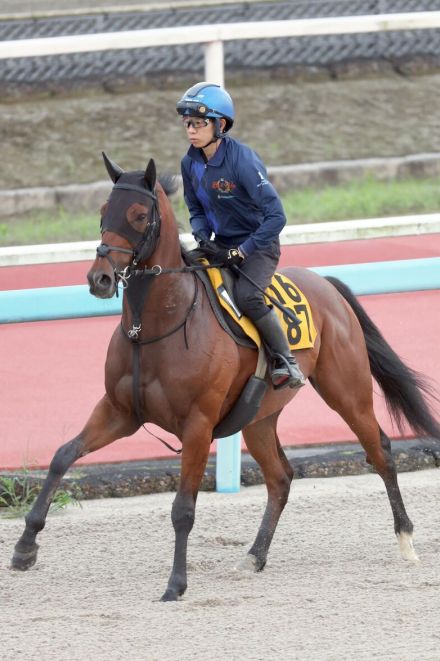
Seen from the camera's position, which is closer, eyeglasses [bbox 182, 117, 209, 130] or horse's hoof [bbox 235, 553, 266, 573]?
eyeglasses [bbox 182, 117, 209, 130]

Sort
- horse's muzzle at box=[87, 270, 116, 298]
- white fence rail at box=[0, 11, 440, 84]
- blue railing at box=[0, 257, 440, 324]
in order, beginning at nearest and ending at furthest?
horse's muzzle at box=[87, 270, 116, 298] < blue railing at box=[0, 257, 440, 324] < white fence rail at box=[0, 11, 440, 84]

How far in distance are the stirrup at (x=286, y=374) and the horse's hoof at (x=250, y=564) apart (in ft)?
2.55

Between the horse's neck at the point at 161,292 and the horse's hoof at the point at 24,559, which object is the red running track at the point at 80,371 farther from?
the horse's neck at the point at 161,292

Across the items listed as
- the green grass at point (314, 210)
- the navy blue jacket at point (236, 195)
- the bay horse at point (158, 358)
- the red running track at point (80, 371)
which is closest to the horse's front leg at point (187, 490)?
the bay horse at point (158, 358)

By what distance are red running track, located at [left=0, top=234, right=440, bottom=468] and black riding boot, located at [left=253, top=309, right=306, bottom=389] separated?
1.65 meters

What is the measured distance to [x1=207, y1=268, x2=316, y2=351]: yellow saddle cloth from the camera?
5.58 meters

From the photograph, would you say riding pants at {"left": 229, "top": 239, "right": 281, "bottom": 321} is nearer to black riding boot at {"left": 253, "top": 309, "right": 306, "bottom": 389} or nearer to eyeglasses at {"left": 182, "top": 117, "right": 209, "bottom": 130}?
black riding boot at {"left": 253, "top": 309, "right": 306, "bottom": 389}

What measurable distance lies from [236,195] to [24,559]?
1.74 m

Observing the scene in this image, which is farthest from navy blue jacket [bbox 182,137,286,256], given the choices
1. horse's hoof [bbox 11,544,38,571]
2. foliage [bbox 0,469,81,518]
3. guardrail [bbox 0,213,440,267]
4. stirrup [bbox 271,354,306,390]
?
guardrail [bbox 0,213,440,267]

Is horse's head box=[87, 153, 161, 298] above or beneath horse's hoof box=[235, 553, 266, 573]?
above

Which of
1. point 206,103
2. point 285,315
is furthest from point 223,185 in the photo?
point 285,315

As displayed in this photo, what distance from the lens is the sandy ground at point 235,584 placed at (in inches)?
180

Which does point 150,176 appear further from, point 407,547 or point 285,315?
point 407,547

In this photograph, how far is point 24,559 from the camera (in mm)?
5328
